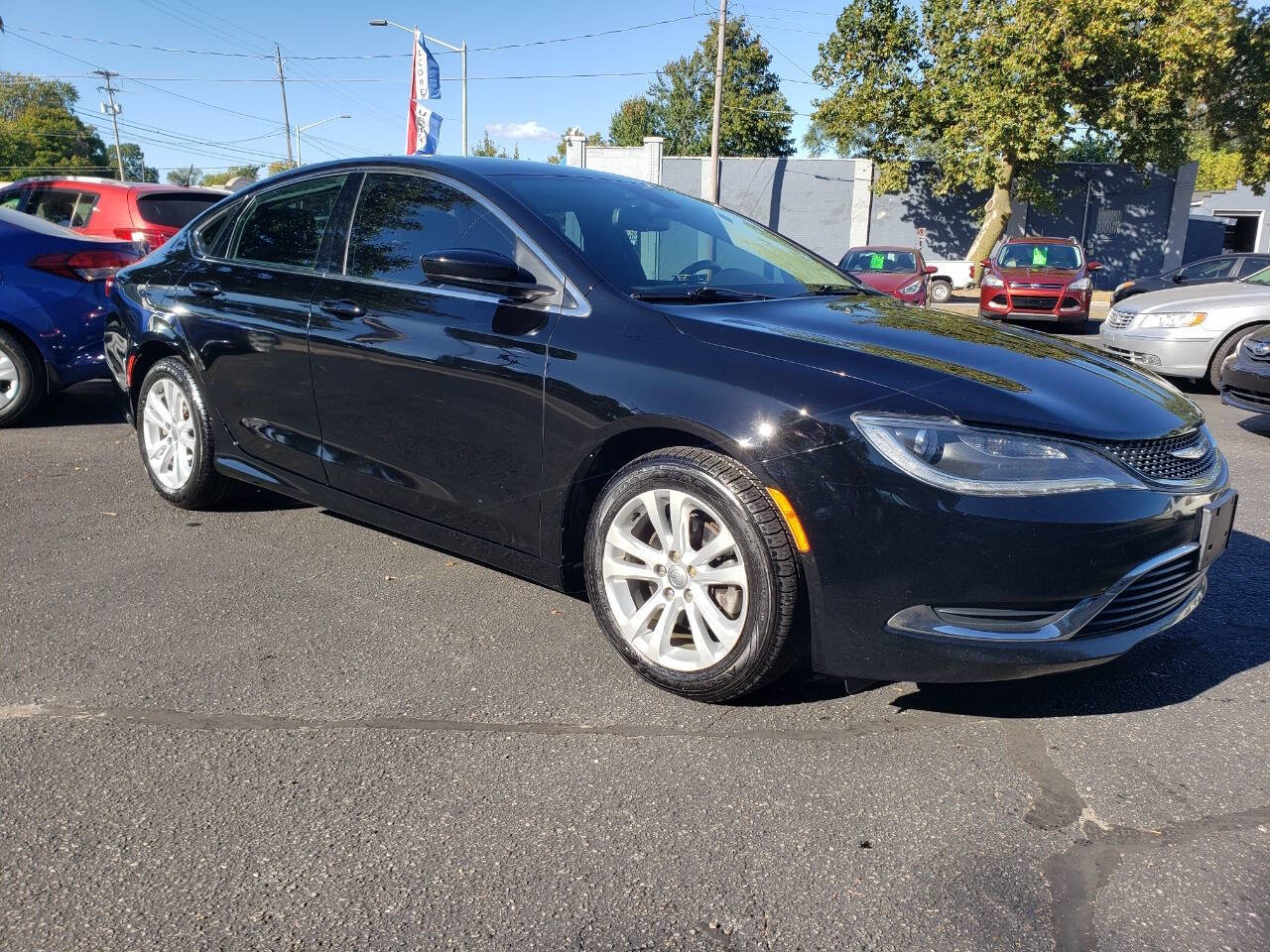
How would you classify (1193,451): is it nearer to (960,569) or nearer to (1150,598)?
(1150,598)

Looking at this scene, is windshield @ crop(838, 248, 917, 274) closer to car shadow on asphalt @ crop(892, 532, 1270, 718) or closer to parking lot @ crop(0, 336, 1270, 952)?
car shadow on asphalt @ crop(892, 532, 1270, 718)

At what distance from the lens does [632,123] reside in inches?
3017

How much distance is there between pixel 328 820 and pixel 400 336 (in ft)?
5.86

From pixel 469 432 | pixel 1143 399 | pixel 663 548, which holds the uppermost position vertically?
pixel 1143 399

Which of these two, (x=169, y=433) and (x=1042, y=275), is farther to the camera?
(x=1042, y=275)

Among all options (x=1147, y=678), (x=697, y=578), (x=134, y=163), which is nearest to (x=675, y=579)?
(x=697, y=578)

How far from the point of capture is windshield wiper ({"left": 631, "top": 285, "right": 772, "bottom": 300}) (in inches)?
129

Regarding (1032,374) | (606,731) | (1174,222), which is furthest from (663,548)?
(1174,222)

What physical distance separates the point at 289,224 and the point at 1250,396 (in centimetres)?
634

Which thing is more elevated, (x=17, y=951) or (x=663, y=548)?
(x=663, y=548)

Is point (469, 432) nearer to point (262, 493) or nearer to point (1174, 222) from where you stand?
point (262, 493)

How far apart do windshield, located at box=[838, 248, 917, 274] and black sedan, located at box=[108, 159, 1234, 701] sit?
15.6 meters

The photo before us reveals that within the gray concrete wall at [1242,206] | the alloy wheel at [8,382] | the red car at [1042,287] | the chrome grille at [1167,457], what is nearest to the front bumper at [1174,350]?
the chrome grille at [1167,457]

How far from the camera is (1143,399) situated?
121 inches
